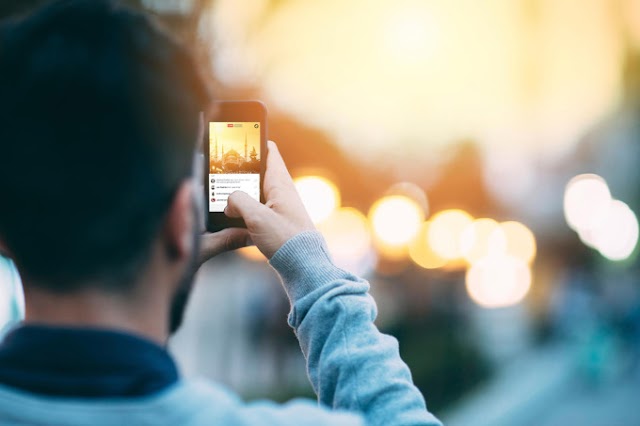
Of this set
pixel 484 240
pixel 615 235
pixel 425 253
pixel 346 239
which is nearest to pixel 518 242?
pixel 615 235

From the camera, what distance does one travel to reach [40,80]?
108cm

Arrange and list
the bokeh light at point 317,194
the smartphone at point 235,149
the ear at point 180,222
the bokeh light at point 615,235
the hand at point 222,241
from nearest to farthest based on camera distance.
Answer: the ear at point 180,222 < the hand at point 222,241 < the smartphone at point 235,149 < the bokeh light at point 317,194 < the bokeh light at point 615,235

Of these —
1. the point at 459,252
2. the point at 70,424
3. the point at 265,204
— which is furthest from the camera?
the point at 459,252

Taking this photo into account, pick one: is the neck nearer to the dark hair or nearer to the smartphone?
the dark hair

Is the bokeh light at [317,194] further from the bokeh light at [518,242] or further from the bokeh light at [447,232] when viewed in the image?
the bokeh light at [518,242]

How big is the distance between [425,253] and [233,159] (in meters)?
31.3

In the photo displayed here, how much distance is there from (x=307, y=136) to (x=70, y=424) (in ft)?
54.8

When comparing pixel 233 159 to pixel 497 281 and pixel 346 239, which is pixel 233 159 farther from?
pixel 497 281

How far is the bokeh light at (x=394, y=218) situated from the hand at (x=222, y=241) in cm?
1629

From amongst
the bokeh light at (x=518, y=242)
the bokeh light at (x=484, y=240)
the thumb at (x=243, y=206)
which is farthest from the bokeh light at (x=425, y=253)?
the thumb at (x=243, y=206)

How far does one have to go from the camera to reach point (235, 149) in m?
1.82

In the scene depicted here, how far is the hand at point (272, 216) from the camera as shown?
1526 mm

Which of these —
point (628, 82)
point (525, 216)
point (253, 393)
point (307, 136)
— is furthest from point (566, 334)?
point (628, 82)

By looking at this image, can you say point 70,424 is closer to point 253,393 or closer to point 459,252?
point 253,393
